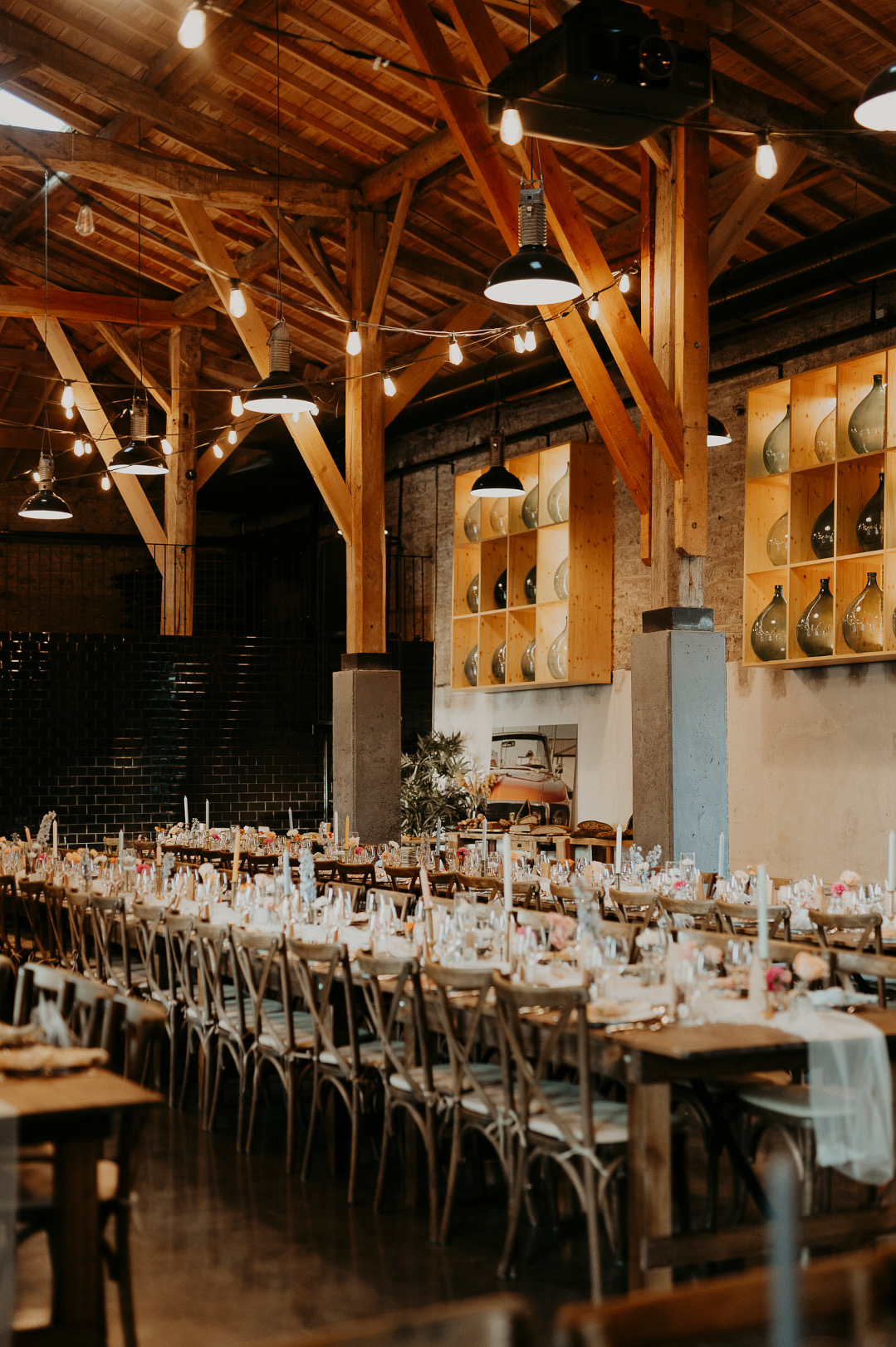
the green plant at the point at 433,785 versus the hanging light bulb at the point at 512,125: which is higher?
the hanging light bulb at the point at 512,125

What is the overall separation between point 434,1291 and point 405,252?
9.80 m

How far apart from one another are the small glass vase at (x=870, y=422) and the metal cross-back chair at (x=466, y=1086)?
5.43 metres

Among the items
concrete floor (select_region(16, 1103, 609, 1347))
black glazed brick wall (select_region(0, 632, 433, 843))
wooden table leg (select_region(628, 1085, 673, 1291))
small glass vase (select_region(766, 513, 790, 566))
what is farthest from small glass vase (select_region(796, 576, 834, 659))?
black glazed brick wall (select_region(0, 632, 433, 843))

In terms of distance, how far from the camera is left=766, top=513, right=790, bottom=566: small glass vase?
9.73 m

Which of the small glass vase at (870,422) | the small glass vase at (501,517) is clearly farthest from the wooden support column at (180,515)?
the small glass vase at (870,422)

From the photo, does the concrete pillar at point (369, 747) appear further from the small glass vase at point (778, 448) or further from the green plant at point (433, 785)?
the small glass vase at point (778, 448)

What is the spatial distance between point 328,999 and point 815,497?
5.81 metres

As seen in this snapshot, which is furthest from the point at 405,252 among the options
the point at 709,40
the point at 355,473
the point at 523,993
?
the point at 523,993

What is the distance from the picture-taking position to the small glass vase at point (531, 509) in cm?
1291

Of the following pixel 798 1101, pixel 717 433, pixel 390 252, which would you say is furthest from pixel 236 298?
pixel 798 1101

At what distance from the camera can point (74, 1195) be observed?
3.26 metres

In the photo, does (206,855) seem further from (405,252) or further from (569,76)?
(569,76)

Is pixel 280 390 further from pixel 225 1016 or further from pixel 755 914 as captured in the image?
pixel 755 914

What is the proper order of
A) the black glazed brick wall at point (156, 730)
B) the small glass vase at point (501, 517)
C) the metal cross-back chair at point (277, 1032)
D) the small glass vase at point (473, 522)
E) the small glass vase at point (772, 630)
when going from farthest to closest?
the small glass vase at point (473, 522)
the black glazed brick wall at point (156, 730)
the small glass vase at point (501, 517)
the small glass vase at point (772, 630)
the metal cross-back chair at point (277, 1032)
